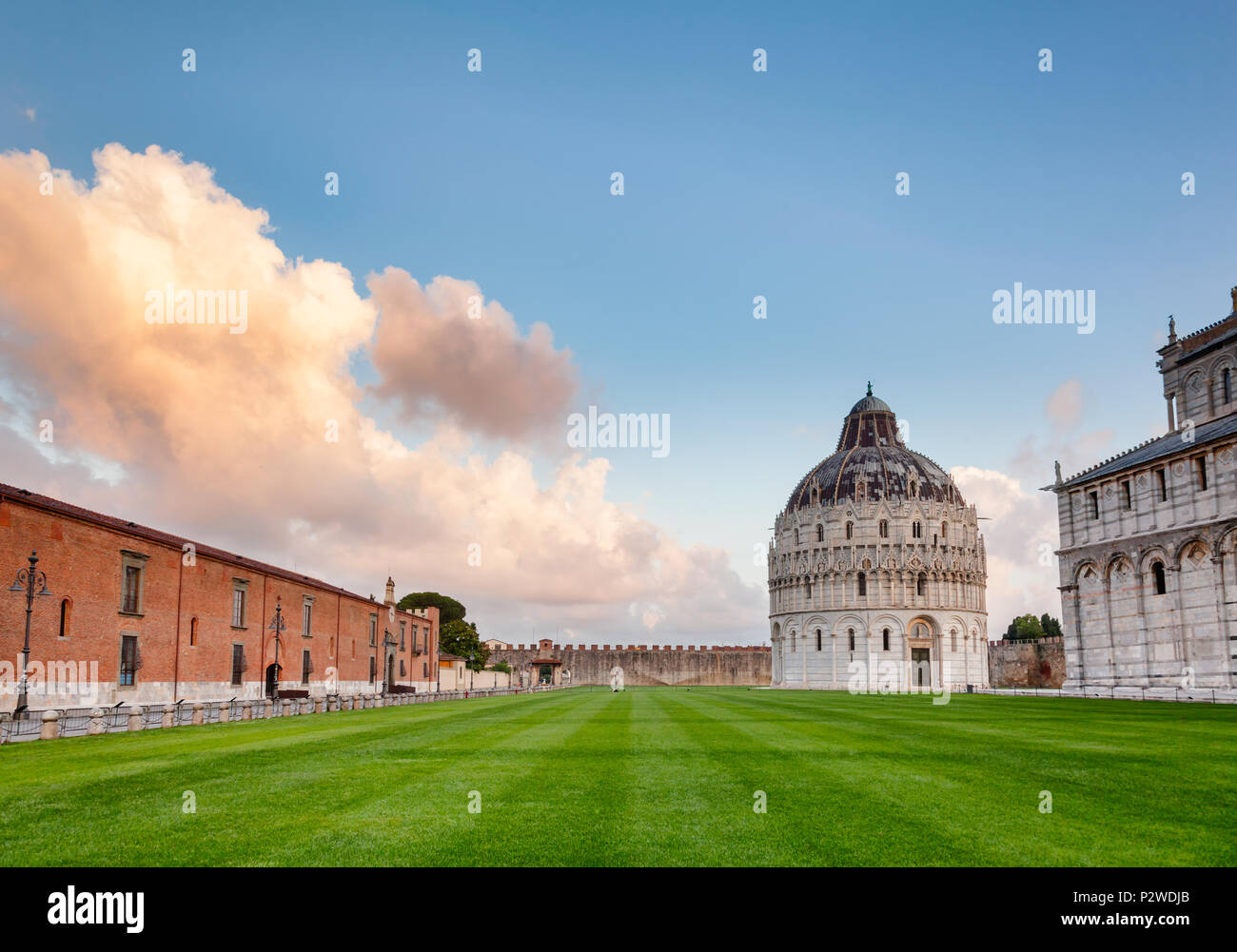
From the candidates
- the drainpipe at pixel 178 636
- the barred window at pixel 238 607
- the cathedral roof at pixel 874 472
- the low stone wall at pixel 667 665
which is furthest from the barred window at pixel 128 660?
the low stone wall at pixel 667 665

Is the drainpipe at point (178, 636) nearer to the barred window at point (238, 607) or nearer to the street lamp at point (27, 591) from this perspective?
the barred window at point (238, 607)

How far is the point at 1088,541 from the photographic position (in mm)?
50688

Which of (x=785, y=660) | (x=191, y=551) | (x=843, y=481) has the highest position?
(x=843, y=481)

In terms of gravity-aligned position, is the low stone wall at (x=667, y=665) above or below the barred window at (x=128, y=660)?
below

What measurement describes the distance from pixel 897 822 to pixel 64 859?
7636mm

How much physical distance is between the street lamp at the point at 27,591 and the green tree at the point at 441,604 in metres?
86.3

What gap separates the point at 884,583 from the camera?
3590 inches

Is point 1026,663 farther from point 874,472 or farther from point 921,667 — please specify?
point 874,472

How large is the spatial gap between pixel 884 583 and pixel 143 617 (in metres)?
73.2

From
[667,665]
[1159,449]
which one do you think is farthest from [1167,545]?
[667,665]

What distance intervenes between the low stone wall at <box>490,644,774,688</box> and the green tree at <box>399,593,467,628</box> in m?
11.6

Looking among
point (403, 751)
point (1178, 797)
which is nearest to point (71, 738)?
point (403, 751)

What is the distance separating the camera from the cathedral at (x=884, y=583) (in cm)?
9069
